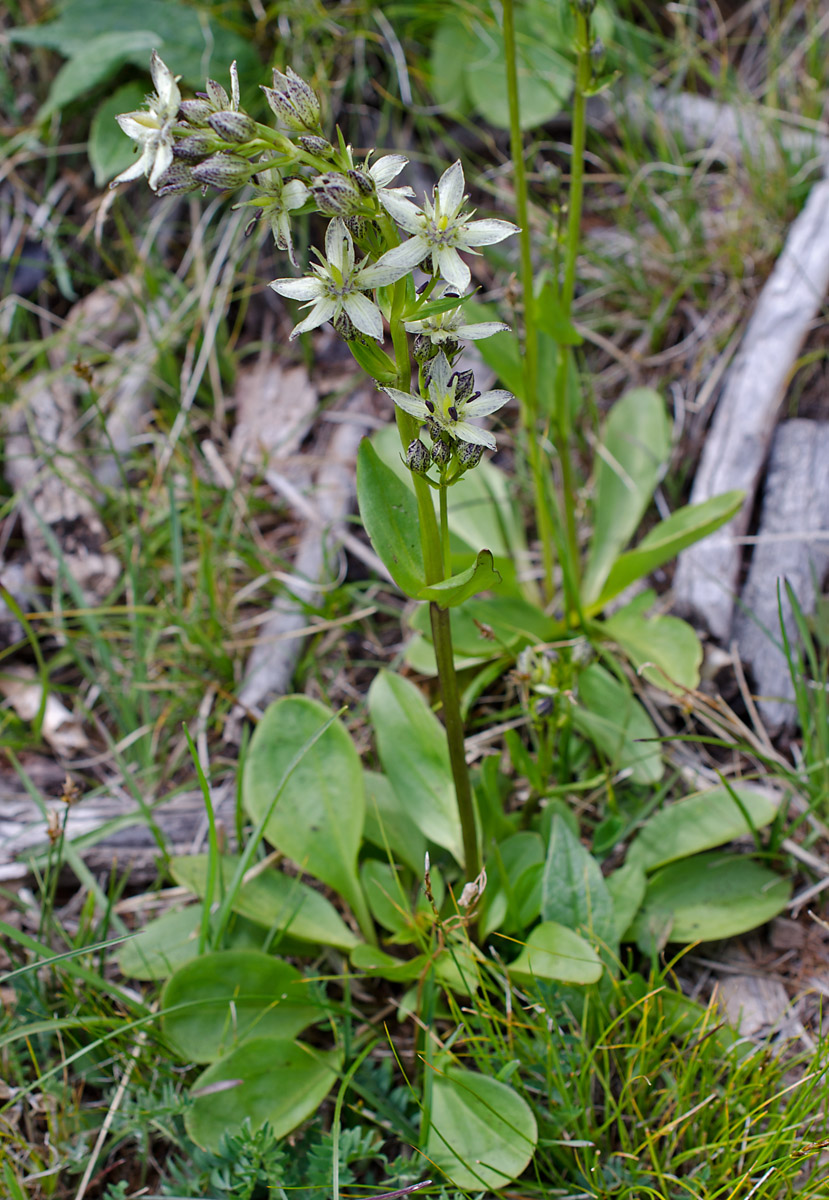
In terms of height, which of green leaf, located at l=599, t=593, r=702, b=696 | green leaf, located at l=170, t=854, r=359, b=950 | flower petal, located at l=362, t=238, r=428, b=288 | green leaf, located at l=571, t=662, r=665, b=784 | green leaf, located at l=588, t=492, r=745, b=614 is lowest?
green leaf, located at l=170, t=854, r=359, b=950

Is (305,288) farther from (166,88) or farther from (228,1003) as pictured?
(228,1003)

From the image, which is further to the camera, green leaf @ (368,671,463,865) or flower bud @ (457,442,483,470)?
green leaf @ (368,671,463,865)

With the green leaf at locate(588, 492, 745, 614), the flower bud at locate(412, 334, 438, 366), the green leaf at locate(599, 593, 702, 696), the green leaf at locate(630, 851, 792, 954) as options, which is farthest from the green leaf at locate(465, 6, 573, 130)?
the green leaf at locate(630, 851, 792, 954)

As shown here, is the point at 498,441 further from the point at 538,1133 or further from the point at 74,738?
the point at 538,1133

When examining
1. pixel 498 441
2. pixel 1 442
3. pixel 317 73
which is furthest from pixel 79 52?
pixel 498 441

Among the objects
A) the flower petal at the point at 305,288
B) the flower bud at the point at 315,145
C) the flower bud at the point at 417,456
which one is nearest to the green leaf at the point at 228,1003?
the flower bud at the point at 417,456

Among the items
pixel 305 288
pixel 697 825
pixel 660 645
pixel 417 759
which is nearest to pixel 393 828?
pixel 417 759

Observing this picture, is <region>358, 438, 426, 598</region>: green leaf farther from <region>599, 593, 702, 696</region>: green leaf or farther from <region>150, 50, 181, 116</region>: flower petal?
<region>599, 593, 702, 696</region>: green leaf
